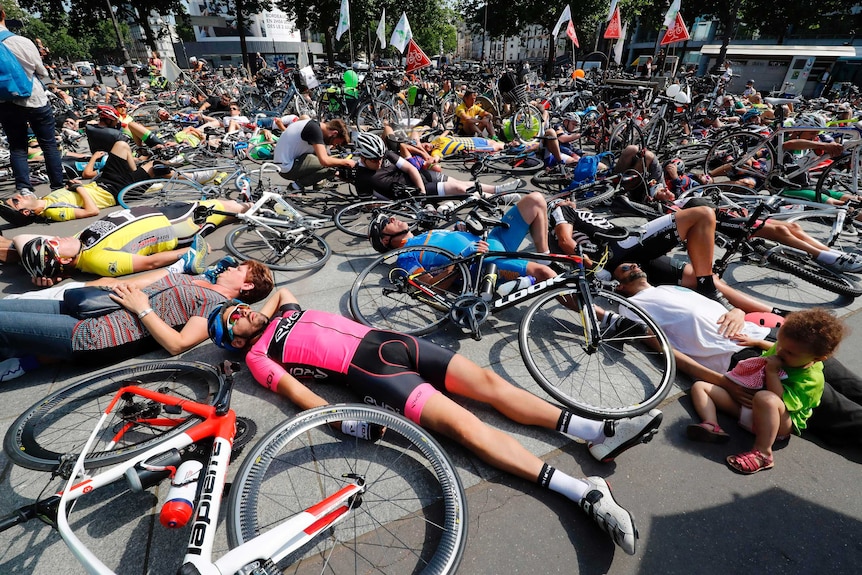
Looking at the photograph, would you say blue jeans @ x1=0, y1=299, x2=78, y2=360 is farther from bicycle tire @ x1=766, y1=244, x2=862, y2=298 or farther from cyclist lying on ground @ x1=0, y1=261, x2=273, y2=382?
bicycle tire @ x1=766, y1=244, x2=862, y2=298

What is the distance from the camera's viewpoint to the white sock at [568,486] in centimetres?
215

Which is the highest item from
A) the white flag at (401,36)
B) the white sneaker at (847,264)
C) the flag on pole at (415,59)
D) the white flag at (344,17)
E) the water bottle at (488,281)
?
the white flag at (344,17)

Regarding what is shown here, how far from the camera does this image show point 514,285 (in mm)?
3400

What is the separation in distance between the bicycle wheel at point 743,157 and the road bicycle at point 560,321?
20.6 feet

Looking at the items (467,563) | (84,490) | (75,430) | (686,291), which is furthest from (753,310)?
(75,430)

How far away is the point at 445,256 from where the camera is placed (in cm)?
389

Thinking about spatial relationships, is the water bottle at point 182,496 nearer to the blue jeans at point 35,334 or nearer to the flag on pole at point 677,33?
the blue jeans at point 35,334

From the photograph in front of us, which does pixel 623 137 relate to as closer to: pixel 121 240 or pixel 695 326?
pixel 695 326

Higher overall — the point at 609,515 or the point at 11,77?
the point at 11,77

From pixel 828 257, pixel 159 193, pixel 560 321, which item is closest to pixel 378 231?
pixel 560 321

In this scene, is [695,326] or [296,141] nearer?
[695,326]

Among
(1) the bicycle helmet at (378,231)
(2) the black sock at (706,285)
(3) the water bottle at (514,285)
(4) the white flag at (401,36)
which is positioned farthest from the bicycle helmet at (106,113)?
(2) the black sock at (706,285)

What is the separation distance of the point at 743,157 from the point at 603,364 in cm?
697

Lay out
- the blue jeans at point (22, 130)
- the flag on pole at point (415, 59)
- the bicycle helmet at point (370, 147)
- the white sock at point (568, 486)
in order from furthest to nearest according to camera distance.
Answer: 1. the flag on pole at point (415, 59)
2. the bicycle helmet at point (370, 147)
3. the blue jeans at point (22, 130)
4. the white sock at point (568, 486)
